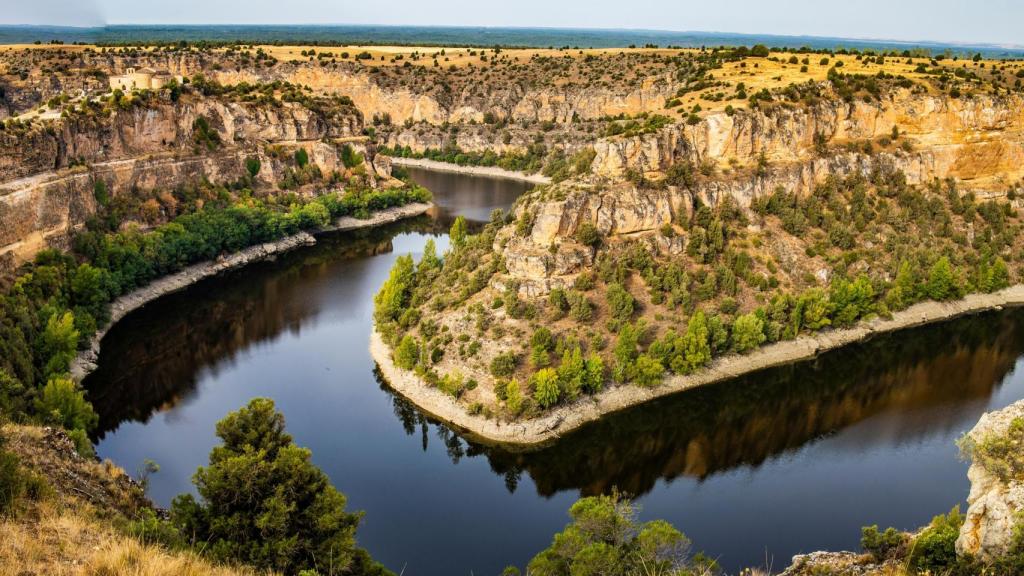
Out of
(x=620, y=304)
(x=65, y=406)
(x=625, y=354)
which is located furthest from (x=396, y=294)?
(x=65, y=406)

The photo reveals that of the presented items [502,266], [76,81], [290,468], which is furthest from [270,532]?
[76,81]

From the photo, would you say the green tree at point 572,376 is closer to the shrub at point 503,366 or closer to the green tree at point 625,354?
the green tree at point 625,354

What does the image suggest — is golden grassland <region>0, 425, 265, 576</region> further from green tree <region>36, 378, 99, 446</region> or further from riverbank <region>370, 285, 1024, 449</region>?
riverbank <region>370, 285, 1024, 449</region>

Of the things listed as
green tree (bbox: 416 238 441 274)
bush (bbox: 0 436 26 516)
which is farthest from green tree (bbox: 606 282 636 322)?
bush (bbox: 0 436 26 516)

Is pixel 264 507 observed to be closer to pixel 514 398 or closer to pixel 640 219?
pixel 514 398

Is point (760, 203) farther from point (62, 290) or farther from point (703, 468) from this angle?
point (62, 290)

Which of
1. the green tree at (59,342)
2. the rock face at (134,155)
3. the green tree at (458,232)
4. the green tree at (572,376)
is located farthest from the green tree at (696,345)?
the rock face at (134,155)
